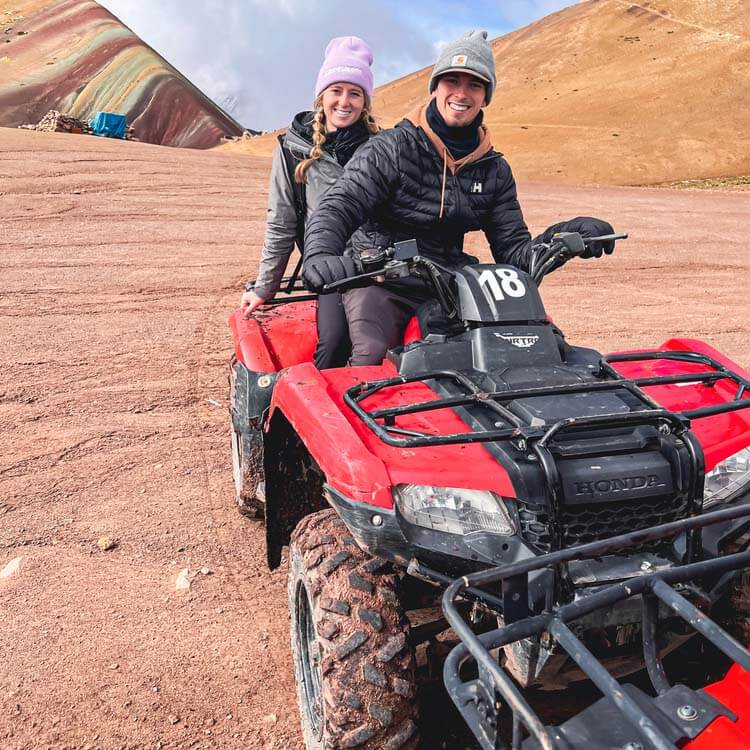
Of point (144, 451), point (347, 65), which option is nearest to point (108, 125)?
point (144, 451)

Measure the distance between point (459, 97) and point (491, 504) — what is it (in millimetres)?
1789

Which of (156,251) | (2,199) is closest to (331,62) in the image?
(156,251)

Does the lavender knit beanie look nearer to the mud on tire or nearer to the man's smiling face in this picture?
the man's smiling face

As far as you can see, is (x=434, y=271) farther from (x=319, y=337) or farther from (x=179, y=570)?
(x=179, y=570)

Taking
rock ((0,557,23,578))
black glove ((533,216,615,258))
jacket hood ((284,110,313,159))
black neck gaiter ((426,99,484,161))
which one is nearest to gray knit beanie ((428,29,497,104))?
black neck gaiter ((426,99,484,161))

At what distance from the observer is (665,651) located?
7.98ft

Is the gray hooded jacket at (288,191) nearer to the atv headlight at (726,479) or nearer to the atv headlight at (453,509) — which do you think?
the atv headlight at (453,509)

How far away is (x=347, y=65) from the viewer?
443 centimetres

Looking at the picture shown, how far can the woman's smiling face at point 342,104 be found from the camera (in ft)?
14.4

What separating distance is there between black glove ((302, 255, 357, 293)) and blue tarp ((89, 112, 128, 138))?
94.3 feet

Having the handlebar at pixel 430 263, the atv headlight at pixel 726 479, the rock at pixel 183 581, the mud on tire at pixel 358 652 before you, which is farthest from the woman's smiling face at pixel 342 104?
the atv headlight at pixel 726 479

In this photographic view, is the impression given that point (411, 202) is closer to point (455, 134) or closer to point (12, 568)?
point (455, 134)

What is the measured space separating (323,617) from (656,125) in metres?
31.0

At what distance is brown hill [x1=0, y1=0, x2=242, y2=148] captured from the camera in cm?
3762
